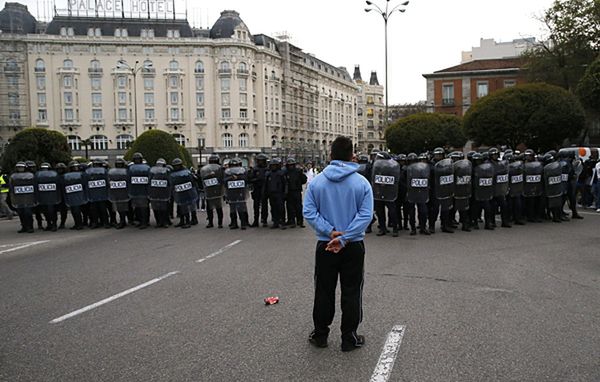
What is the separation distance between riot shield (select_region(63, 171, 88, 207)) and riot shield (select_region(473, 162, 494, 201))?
10422 millimetres

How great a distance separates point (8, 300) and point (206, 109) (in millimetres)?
84616

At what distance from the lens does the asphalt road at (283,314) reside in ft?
15.3

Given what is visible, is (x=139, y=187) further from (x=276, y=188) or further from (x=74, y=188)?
(x=276, y=188)

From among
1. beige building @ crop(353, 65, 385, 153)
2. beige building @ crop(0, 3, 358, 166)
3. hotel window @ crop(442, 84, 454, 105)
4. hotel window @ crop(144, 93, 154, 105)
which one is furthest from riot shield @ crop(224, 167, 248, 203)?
beige building @ crop(353, 65, 385, 153)

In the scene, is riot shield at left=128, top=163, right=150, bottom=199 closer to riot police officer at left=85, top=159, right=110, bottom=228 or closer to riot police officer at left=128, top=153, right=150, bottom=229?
riot police officer at left=128, top=153, right=150, bottom=229

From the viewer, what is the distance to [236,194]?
14.6m

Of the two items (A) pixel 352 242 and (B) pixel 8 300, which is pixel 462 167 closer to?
(A) pixel 352 242

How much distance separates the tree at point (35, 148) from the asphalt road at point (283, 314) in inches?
436

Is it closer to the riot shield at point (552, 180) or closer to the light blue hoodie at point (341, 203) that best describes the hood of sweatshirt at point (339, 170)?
the light blue hoodie at point (341, 203)

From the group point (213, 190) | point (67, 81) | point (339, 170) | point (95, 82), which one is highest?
point (67, 81)

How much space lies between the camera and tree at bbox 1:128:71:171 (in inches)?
829

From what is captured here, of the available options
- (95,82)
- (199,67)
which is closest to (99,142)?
(95,82)

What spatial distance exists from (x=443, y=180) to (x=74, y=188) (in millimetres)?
9728

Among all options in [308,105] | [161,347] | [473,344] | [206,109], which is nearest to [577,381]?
[473,344]
